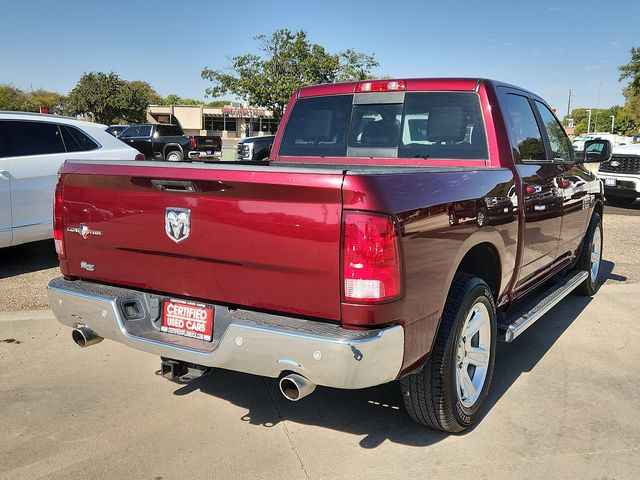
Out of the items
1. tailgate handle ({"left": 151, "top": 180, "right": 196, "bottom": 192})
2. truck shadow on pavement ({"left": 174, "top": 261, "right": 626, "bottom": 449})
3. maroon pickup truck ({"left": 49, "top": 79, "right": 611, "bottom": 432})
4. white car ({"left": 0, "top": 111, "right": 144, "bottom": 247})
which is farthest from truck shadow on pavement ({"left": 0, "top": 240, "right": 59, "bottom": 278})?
tailgate handle ({"left": 151, "top": 180, "right": 196, "bottom": 192})

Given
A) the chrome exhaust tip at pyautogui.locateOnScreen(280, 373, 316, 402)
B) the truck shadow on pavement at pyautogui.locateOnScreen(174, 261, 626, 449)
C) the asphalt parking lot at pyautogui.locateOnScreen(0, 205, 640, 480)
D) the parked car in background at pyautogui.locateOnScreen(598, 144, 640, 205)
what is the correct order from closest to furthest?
the chrome exhaust tip at pyautogui.locateOnScreen(280, 373, 316, 402)
the asphalt parking lot at pyautogui.locateOnScreen(0, 205, 640, 480)
the truck shadow on pavement at pyautogui.locateOnScreen(174, 261, 626, 449)
the parked car in background at pyautogui.locateOnScreen(598, 144, 640, 205)

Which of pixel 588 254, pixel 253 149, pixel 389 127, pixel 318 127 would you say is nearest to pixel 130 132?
pixel 253 149

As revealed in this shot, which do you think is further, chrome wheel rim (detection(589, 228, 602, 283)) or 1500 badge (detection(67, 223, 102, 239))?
chrome wheel rim (detection(589, 228, 602, 283))

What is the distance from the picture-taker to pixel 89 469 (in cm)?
297

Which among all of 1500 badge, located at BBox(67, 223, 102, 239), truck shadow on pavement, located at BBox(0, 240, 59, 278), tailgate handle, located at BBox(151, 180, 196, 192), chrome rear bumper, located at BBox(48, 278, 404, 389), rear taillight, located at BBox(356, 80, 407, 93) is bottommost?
truck shadow on pavement, located at BBox(0, 240, 59, 278)

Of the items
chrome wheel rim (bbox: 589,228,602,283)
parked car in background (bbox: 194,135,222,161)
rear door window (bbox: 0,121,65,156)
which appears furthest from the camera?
parked car in background (bbox: 194,135,222,161)

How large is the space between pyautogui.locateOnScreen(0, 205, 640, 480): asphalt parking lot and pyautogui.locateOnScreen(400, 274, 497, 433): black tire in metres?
0.17

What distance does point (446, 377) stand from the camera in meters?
3.08

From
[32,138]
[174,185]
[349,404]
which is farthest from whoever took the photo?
[32,138]

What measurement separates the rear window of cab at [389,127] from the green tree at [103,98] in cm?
5627

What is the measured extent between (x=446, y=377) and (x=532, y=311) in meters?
1.42

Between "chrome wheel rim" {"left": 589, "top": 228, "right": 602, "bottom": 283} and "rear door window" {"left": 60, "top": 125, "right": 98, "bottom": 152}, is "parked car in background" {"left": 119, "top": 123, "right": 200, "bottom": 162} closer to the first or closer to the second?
"rear door window" {"left": 60, "top": 125, "right": 98, "bottom": 152}

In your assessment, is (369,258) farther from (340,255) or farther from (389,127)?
(389,127)

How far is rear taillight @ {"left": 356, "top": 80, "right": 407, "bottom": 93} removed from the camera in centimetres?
432
